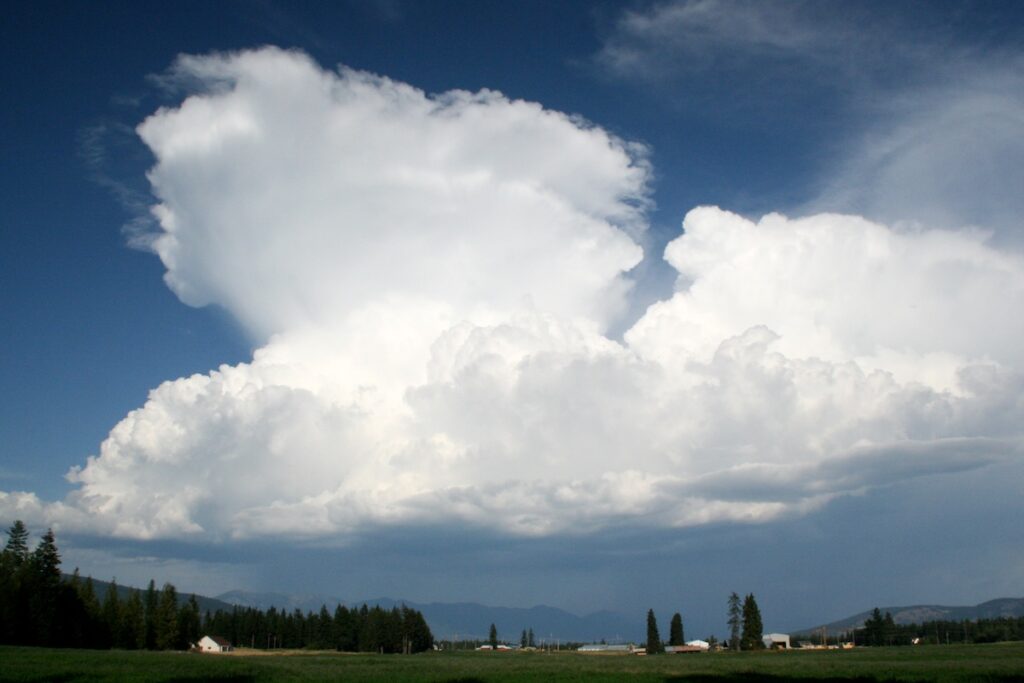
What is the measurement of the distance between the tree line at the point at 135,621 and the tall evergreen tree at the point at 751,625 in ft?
250

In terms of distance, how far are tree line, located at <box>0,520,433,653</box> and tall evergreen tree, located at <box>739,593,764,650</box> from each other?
250 ft

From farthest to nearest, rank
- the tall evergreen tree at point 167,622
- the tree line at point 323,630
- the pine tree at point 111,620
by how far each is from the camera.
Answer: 1. the tree line at point 323,630
2. the tall evergreen tree at point 167,622
3. the pine tree at point 111,620

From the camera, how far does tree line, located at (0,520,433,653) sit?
308 feet

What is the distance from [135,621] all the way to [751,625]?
115m

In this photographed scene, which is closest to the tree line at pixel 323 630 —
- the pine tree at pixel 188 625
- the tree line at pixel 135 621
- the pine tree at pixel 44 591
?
the tree line at pixel 135 621

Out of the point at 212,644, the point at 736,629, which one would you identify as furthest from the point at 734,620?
the point at 212,644

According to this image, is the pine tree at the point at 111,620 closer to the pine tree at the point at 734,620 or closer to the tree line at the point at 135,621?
the tree line at the point at 135,621

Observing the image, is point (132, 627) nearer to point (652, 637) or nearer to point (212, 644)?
point (212, 644)

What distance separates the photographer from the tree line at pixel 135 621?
9400cm

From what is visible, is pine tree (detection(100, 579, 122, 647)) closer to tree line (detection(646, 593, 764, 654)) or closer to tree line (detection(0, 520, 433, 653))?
tree line (detection(0, 520, 433, 653))

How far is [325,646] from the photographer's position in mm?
174250

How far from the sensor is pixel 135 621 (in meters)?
121

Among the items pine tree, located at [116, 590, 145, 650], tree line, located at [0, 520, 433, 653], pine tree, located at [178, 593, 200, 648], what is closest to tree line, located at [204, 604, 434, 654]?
tree line, located at [0, 520, 433, 653]

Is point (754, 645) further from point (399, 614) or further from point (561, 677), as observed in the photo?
point (561, 677)
